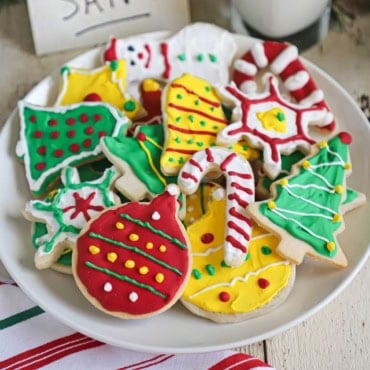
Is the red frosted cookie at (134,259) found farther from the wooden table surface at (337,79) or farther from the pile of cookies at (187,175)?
the wooden table surface at (337,79)

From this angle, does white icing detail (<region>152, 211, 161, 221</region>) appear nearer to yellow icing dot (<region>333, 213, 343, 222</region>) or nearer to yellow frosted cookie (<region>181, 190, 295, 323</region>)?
yellow frosted cookie (<region>181, 190, 295, 323</region>)

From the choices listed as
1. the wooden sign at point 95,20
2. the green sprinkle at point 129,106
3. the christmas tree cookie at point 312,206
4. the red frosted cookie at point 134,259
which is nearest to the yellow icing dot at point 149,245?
the red frosted cookie at point 134,259

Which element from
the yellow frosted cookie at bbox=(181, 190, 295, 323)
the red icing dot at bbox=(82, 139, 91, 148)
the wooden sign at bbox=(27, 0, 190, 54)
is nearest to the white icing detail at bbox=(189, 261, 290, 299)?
the yellow frosted cookie at bbox=(181, 190, 295, 323)

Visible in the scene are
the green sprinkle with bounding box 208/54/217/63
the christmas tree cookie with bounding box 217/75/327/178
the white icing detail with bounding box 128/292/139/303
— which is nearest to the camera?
the white icing detail with bounding box 128/292/139/303

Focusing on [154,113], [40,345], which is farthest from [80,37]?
[40,345]

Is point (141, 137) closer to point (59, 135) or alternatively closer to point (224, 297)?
point (59, 135)

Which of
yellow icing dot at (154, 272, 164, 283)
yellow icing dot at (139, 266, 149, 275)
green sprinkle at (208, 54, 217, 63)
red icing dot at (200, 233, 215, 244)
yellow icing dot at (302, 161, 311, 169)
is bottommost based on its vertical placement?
red icing dot at (200, 233, 215, 244)

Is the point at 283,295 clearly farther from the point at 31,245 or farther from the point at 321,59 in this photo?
the point at 321,59

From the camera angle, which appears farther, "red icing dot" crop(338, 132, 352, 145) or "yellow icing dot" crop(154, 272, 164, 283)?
"red icing dot" crop(338, 132, 352, 145)
